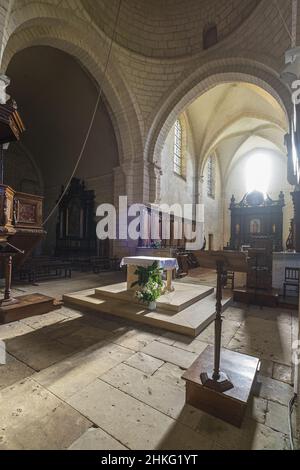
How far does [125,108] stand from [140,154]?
6.07 ft

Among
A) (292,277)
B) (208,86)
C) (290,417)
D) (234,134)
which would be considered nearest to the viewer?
(290,417)

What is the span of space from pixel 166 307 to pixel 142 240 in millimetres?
4847

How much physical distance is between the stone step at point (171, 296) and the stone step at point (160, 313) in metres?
0.08

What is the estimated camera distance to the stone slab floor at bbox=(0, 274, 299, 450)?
1557 mm

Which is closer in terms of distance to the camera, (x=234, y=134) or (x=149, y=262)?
(x=149, y=262)

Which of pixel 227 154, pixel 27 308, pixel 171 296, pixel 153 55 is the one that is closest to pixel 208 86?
pixel 153 55

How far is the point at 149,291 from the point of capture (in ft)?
13.2

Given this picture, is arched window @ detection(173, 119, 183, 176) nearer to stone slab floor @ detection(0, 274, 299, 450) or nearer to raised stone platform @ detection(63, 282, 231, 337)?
raised stone platform @ detection(63, 282, 231, 337)

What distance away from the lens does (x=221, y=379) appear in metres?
1.88

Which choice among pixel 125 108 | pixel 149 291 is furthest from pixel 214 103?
pixel 149 291

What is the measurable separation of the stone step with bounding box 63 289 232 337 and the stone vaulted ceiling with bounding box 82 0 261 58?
28.7 feet

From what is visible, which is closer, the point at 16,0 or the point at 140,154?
the point at 16,0

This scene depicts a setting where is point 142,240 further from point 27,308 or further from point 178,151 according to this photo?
point 178,151
